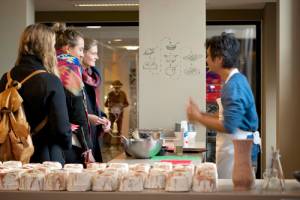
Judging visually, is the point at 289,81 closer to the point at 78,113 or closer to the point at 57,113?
the point at 78,113

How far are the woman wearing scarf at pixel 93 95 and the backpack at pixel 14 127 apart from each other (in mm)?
1304

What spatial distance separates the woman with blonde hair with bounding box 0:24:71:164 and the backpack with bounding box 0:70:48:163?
0.05 meters

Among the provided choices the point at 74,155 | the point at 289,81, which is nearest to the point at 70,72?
the point at 74,155

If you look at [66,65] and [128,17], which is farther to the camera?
[128,17]

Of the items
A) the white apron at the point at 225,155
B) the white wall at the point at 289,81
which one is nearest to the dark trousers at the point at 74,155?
the white apron at the point at 225,155

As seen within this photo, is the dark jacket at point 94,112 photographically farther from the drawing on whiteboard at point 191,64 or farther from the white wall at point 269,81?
→ the white wall at point 269,81

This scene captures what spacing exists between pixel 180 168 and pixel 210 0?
592 centimetres

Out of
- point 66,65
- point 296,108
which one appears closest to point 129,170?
point 66,65

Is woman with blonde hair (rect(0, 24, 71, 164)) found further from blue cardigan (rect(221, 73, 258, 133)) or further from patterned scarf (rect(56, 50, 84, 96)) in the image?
blue cardigan (rect(221, 73, 258, 133))

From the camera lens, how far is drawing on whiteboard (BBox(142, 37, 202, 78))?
6.87 metres

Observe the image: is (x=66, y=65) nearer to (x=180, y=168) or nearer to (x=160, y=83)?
(x=180, y=168)

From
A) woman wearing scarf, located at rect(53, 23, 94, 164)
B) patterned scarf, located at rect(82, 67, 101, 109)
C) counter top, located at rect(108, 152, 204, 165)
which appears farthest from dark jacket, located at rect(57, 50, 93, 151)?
patterned scarf, located at rect(82, 67, 101, 109)

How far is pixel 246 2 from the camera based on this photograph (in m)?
8.48

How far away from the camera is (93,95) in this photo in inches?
194
